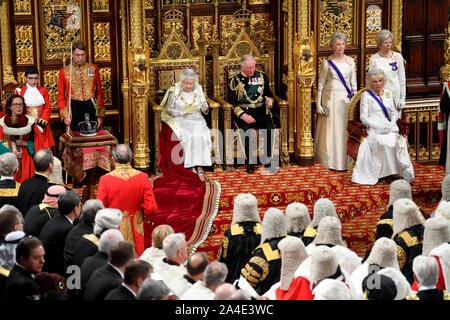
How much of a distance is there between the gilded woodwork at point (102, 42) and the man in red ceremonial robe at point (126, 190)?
3.96m

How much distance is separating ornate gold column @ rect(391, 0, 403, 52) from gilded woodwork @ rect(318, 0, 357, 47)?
55 cm

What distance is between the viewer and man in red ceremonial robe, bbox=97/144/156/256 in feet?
29.9

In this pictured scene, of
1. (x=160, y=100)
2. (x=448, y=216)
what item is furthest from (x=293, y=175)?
(x=448, y=216)

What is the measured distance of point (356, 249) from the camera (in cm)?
1079

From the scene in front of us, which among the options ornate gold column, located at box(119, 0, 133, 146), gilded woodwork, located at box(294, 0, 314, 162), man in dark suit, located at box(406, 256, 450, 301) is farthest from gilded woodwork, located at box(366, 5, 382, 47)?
man in dark suit, located at box(406, 256, 450, 301)

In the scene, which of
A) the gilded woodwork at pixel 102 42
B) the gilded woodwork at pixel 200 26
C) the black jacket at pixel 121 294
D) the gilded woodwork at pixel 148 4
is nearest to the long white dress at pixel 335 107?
the gilded woodwork at pixel 200 26

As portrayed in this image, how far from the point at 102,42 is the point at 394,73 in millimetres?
3980

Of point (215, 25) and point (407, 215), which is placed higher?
point (215, 25)

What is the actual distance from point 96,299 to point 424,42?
8.41 m

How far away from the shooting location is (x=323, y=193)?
1181 centimetres

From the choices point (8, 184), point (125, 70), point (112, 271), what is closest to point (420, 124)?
point (125, 70)

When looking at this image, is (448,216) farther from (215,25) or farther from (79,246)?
(215,25)

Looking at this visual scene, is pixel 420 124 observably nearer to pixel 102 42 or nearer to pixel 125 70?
pixel 125 70

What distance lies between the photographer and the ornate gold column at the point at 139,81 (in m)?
12.2
